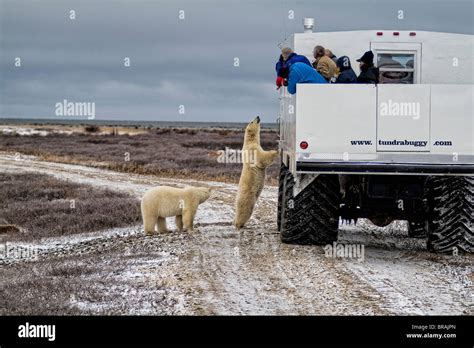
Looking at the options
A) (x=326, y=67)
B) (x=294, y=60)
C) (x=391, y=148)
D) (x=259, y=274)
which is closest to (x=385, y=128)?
(x=391, y=148)

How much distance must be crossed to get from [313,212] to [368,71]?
2.11 metres

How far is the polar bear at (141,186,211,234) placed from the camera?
1377 centimetres

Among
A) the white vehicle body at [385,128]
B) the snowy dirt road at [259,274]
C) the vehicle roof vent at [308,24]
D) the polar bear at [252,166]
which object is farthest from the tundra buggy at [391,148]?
the vehicle roof vent at [308,24]

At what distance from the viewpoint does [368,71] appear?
Result: 11.4 meters

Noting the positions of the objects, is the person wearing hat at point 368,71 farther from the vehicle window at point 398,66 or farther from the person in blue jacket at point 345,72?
the vehicle window at point 398,66

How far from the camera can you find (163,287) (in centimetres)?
929

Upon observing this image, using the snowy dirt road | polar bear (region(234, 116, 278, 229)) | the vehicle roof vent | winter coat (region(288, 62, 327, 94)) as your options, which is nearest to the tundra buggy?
winter coat (region(288, 62, 327, 94))

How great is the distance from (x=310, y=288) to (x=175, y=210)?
5025 millimetres

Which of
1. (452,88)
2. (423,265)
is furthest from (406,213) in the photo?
(452,88)

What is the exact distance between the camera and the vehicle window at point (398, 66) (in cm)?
1266

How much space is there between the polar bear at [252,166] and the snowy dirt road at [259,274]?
1.98 feet

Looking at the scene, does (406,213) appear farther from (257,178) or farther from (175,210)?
(175,210)

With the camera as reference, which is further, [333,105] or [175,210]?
[175,210]
